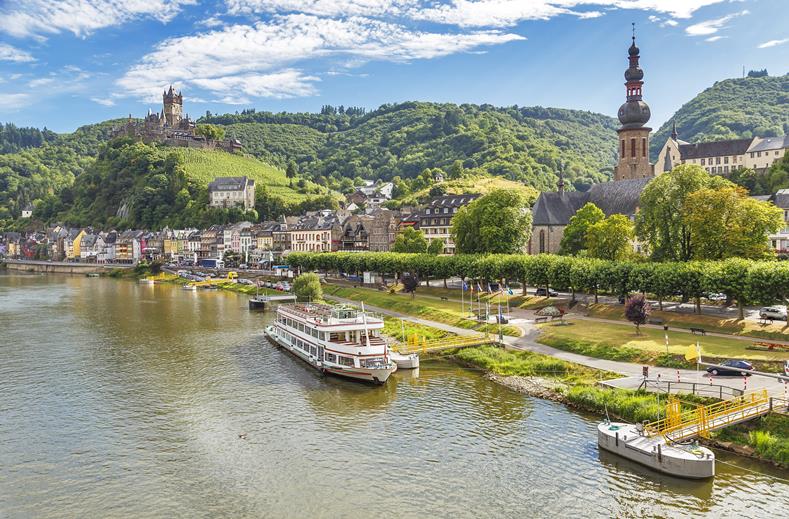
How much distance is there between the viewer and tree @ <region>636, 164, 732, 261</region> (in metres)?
68.1

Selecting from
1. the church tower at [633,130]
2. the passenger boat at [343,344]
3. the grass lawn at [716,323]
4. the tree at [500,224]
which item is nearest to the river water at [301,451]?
the passenger boat at [343,344]

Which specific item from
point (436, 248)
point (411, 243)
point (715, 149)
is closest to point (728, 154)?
point (715, 149)

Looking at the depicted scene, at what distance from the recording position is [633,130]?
112 m

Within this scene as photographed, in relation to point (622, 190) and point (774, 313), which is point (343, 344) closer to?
point (774, 313)

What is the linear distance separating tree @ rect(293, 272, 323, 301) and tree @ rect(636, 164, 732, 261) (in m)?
49.0

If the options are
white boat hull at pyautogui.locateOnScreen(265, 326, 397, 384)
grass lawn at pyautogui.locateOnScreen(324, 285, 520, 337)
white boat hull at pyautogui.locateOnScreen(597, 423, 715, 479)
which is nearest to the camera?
white boat hull at pyautogui.locateOnScreen(597, 423, 715, 479)

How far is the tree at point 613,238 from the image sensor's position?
74125 millimetres

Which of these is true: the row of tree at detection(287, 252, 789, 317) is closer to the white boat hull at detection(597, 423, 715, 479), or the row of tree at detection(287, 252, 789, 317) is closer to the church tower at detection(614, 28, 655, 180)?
the white boat hull at detection(597, 423, 715, 479)

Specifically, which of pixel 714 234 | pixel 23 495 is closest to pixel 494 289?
pixel 714 234

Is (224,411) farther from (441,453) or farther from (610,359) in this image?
(610,359)

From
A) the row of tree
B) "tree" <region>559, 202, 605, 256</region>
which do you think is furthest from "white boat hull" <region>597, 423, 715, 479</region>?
"tree" <region>559, 202, 605, 256</region>

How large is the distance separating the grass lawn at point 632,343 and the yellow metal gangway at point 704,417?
10.5 metres

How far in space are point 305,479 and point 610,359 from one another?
88.3ft

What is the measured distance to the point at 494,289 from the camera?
8762cm
